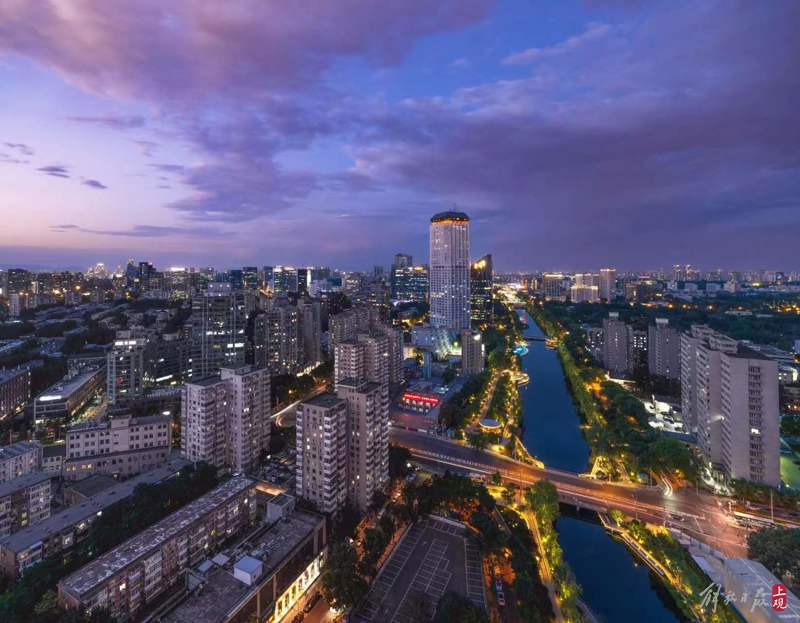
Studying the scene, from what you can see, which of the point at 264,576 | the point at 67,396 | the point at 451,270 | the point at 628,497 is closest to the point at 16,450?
the point at 67,396

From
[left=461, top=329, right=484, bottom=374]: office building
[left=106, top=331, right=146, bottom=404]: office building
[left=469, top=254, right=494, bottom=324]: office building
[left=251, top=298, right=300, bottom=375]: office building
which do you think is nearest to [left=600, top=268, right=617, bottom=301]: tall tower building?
[left=469, top=254, right=494, bottom=324]: office building

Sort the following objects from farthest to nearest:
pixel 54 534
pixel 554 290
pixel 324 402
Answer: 1. pixel 554 290
2. pixel 324 402
3. pixel 54 534

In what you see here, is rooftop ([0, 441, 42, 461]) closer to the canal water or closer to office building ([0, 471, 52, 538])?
office building ([0, 471, 52, 538])

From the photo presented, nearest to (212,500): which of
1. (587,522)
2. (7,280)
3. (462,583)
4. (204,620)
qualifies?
(204,620)

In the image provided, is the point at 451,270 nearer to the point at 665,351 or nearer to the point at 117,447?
the point at 665,351

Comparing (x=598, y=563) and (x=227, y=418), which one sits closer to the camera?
(x=598, y=563)
